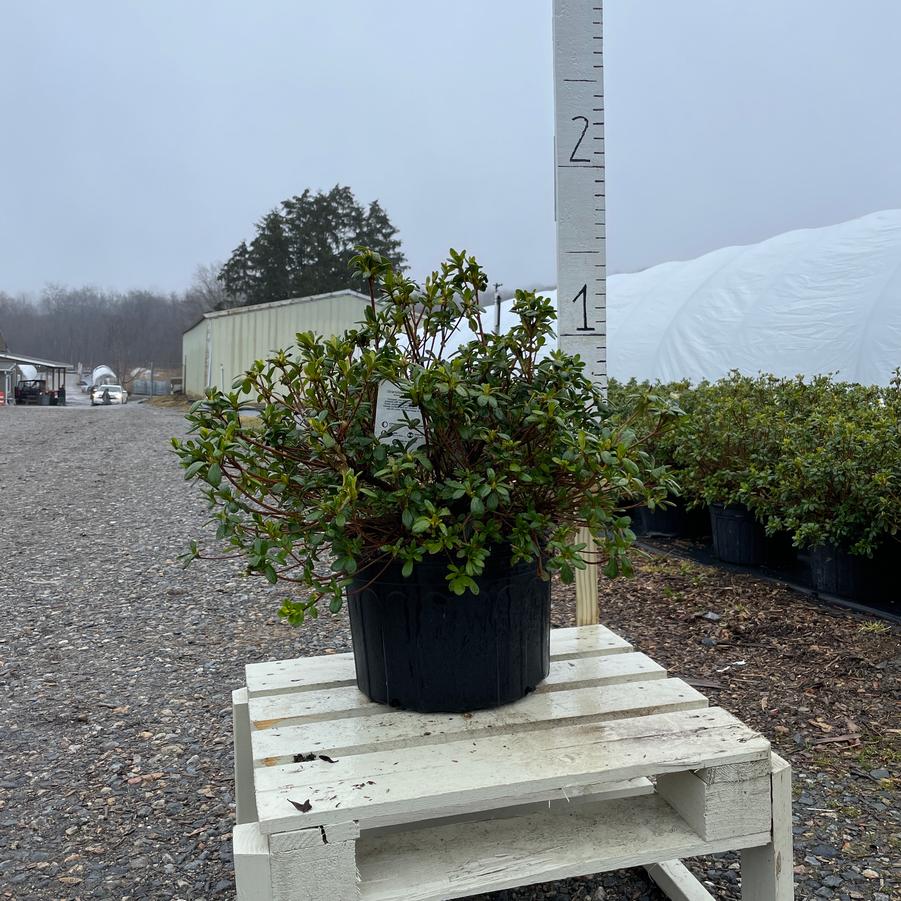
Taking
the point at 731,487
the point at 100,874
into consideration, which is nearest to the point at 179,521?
the point at 731,487

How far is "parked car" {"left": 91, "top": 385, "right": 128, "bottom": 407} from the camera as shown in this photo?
41906 mm

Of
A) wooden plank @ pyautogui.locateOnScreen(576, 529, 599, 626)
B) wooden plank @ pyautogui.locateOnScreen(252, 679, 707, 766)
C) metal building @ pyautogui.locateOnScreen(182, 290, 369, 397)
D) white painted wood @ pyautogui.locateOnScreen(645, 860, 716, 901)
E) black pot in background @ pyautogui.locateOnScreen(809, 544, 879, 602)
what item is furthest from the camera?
metal building @ pyautogui.locateOnScreen(182, 290, 369, 397)

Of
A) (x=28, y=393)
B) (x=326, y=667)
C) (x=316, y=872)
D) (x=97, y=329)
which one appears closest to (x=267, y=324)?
(x=28, y=393)

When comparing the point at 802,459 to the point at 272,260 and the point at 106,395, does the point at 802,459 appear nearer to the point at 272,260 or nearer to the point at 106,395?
the point at 272,260

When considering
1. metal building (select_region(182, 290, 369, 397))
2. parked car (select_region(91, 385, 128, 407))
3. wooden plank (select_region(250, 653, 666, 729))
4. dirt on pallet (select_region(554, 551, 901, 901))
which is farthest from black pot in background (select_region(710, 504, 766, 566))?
parked car (select_region(91, 385, 128, 407))

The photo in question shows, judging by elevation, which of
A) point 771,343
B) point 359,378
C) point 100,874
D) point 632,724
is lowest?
point 100,874

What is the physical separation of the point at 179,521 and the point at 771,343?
6422 millimetres

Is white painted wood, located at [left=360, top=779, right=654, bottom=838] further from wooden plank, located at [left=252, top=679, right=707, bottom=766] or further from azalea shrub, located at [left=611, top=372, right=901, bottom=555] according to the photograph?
azalea shrub, located at [left=611, top=372, right=901, bottom=555]

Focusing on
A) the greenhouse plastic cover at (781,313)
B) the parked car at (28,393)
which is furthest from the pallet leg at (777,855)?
the parked car at (28,393)

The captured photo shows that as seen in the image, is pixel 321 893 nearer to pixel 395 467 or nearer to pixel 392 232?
pixel 395 467

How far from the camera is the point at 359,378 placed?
180 cm

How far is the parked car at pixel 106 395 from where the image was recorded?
A: 1650 inches

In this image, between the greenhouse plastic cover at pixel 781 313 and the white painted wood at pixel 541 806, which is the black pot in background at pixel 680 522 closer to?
the greenhouse plastic cover at pixel 781 313

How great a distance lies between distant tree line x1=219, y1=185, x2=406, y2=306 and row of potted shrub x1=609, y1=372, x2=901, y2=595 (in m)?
32.1
